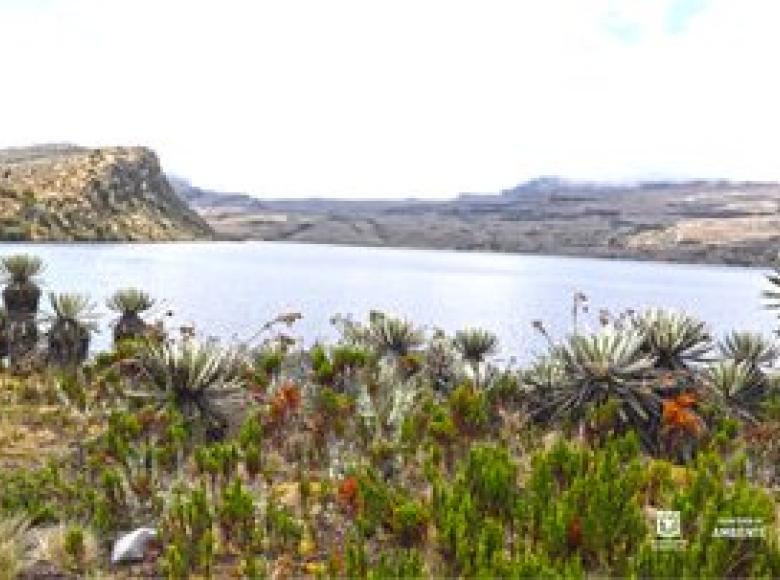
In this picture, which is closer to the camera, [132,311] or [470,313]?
[132,311]

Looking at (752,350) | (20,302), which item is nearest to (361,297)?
(20,302)

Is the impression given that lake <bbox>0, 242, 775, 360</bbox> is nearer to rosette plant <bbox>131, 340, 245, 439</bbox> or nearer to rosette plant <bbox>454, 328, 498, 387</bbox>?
rosette plant <bbox>454, 328, 498, 387</bbox>

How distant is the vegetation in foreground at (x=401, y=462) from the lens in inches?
396

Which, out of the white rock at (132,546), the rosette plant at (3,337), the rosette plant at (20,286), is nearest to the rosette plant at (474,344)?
the rosette plant at (3,337)

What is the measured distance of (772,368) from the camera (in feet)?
72.0

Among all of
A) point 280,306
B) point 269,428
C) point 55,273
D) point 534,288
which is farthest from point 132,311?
point 534,288

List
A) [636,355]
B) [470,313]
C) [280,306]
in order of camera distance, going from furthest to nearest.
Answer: [470,313] < [280,306] < [636,355]

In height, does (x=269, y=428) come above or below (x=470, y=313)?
above

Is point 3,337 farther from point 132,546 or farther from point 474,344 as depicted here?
point 132,546

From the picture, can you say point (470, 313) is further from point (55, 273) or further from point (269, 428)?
point (269, 428)

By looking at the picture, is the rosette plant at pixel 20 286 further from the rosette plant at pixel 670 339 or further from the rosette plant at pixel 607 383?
the rosette plant at pixel 607 383

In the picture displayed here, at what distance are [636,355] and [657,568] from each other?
8.38 m

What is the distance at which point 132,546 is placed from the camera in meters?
10.9

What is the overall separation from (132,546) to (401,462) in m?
3.91
